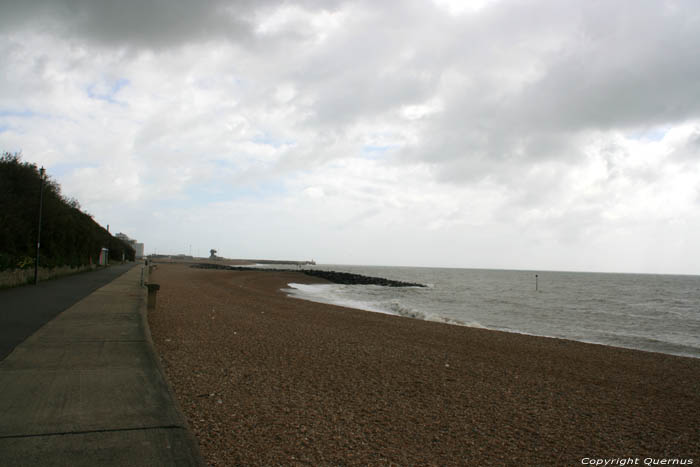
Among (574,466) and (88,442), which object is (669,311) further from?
(88,442)

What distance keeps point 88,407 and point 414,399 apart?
395cm

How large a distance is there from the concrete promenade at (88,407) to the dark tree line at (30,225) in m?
14.8

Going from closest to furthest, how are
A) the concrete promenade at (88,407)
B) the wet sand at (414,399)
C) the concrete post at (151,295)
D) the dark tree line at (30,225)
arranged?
the concrete promenade at (88,407), the wet sand at (414,399), the concrete post at (151,295), the dark tree line at (30,225)

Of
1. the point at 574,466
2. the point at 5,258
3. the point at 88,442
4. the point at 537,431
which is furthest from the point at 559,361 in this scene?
the point at 5,258

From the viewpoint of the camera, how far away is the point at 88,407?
14.2 ft

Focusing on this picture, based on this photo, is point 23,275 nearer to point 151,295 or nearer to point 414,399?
point 151,295

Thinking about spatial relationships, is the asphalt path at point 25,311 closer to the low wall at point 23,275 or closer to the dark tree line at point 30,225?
the low wall at point 23,275

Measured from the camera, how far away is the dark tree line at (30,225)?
70.0ft

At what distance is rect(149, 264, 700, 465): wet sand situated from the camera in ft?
14.6

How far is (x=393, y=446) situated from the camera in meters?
4.47

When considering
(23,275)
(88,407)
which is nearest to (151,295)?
(88,407)

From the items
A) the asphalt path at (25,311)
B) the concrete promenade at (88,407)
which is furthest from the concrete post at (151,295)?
the concrete promenade at (88,407)

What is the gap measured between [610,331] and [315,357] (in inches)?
635

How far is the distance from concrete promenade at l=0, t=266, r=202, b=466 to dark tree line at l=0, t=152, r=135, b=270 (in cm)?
1484
